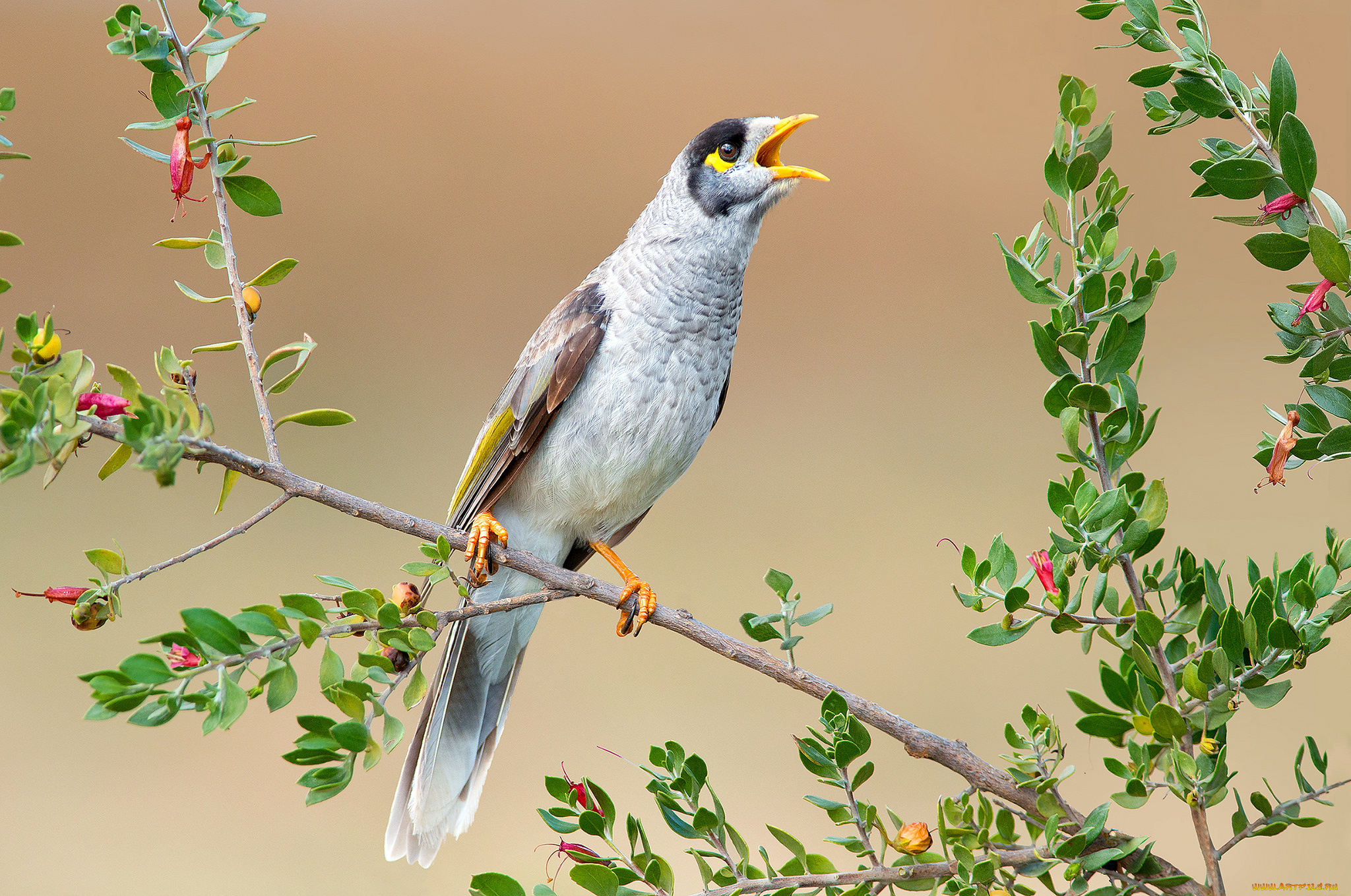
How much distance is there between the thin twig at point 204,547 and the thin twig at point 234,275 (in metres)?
0.06

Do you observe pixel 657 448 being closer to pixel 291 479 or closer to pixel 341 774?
pixel 291 479

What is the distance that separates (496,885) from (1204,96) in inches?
29.4

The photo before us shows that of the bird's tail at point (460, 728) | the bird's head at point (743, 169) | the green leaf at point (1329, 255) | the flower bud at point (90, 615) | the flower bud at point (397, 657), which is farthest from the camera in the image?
the bird's head at point (743, 169)

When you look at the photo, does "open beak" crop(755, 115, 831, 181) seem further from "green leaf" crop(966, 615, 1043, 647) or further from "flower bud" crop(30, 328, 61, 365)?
"flower bud" crop(30, 328, 61, 365)

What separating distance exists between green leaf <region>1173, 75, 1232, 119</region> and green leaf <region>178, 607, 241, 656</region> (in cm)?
72

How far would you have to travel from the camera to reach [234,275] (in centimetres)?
82

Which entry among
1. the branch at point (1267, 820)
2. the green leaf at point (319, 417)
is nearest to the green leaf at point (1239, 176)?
the branch at point (1267, 820)

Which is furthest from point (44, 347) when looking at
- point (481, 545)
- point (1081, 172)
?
point (1081, 172)

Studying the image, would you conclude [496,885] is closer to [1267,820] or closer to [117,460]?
[117,460]

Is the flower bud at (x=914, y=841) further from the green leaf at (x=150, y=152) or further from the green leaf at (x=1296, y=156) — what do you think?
the green leaf at (x=150, y=152)

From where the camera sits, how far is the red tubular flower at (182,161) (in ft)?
2.67

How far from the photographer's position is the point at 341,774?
2.13ft

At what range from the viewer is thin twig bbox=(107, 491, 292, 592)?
0.67 metres

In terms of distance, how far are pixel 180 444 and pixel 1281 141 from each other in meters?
0.71
